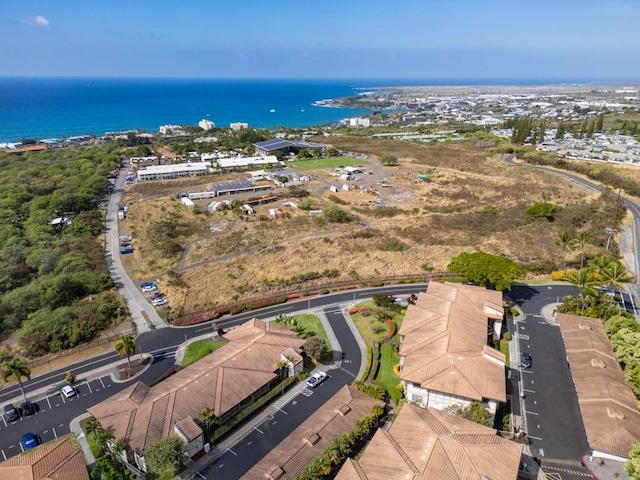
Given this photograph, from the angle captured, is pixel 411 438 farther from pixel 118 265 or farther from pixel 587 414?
pixel 118 265

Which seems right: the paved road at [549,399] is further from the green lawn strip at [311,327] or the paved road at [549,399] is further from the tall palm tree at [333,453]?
the green lawn strip at [311,327]

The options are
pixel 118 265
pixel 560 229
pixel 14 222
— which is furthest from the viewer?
pixel 14 222

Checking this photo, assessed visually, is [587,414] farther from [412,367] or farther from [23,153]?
[23,153]

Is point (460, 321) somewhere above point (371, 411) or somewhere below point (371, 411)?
above

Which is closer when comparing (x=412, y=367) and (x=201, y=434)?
(x=201, y=434)

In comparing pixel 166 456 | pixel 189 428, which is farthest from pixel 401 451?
pixel 166 456

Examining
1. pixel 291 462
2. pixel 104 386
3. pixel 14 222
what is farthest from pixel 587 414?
pixel 14 222

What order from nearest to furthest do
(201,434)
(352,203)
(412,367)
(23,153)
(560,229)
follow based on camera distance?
(201,434) → (412,367) → (560,229) → (352,203) → (23,153)

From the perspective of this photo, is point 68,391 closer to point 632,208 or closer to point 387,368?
point 387,368
